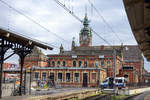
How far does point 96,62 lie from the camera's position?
6619cm

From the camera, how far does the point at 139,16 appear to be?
7.78 meters

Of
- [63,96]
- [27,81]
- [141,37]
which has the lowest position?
[63,96]

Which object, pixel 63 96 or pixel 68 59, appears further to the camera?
pixel 68 59

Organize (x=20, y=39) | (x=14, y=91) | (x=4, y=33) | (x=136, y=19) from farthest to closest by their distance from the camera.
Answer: (x=14, y=91), (x=20, y=39), (x=4, y=33), (x=136, y=19)

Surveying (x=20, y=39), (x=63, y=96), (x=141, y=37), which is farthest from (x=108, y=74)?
(x=141, y=37)

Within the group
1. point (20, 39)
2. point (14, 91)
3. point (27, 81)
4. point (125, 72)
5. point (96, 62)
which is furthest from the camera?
point (125, 72)

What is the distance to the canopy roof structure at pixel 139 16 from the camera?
6.73m

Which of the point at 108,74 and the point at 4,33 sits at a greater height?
the point at 4,33

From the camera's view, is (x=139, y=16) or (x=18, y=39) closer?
(x=139, y=16)

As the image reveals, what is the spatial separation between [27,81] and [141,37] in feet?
47.5

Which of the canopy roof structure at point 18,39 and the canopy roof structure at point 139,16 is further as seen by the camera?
the canopy roof structure at point 18,39

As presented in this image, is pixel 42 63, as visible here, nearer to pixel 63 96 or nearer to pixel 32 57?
pixel 32 57

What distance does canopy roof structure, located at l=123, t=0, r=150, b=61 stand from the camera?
22.1 ft

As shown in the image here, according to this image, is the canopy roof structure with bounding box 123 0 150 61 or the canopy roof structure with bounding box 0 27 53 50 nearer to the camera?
the canopy roof structure with bounding box 123 0 150 61
